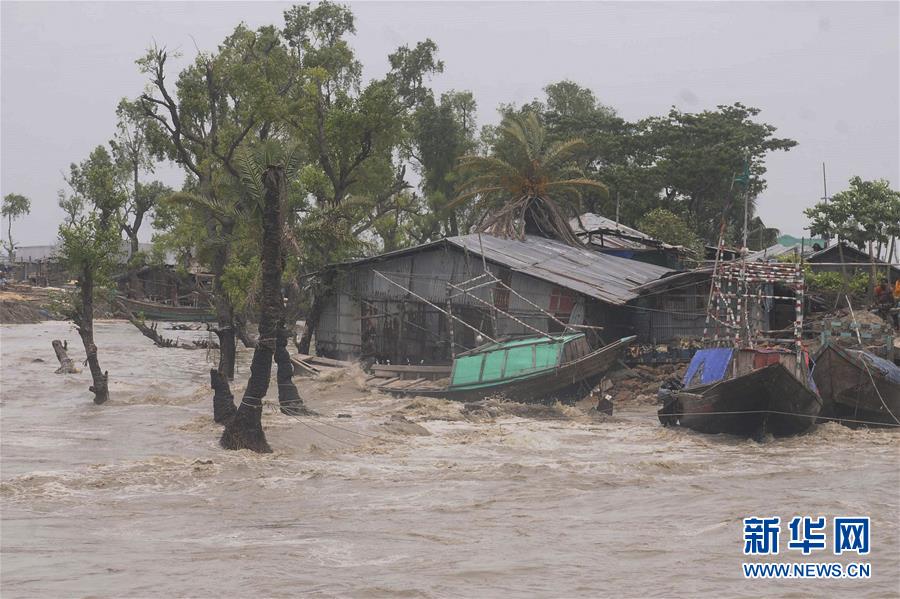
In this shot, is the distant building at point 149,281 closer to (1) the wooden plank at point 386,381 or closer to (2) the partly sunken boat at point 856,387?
(1) the wooden plank at point 386,381

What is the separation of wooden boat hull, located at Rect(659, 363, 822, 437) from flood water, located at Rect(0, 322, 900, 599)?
1.21 ft

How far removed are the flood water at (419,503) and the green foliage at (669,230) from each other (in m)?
20.4

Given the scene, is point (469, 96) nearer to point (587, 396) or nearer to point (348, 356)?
point (348, 356)

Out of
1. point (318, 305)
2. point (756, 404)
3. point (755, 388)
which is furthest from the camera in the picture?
point (318, 305)

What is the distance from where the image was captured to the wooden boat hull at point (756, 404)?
57.3 ft

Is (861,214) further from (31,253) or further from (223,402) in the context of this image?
(31,253)

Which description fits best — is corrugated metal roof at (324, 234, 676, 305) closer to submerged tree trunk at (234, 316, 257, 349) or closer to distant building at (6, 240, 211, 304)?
submerged tree trunk at (234, 316, 257, 349)

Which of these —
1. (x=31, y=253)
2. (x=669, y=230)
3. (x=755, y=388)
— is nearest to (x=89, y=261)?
(x=755, y=388)

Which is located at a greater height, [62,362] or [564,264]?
[564,264]

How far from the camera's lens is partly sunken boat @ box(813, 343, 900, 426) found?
757 inches

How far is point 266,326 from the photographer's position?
619 inches

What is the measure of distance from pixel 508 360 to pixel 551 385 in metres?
1.29

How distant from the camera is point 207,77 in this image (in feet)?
96.1

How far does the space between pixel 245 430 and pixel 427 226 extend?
3648 cm
